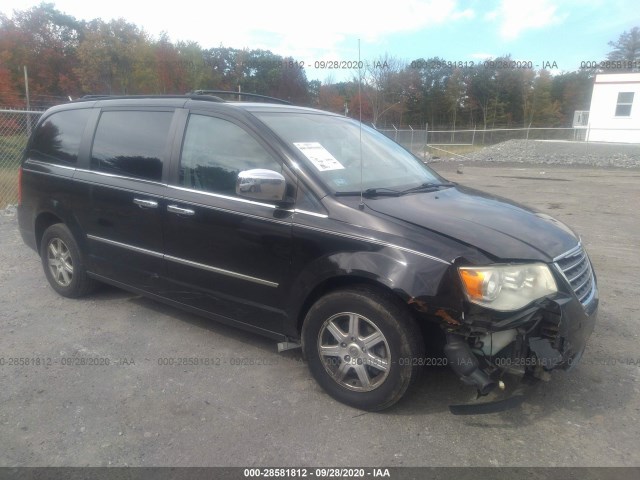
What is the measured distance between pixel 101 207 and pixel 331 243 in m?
2.38

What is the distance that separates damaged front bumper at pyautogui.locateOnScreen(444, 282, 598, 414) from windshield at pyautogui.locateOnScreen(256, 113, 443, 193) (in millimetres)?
1207

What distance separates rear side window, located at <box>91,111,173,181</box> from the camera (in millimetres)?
3863

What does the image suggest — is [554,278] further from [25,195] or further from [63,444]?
[25,195]

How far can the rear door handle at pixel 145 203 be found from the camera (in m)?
3.78

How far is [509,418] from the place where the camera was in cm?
292

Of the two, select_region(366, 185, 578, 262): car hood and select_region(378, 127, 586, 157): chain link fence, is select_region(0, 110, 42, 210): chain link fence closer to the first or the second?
select_region(366, 185, 578, 262): car hood

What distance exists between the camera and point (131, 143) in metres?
4.08

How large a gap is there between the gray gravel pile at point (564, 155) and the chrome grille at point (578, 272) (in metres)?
22.0

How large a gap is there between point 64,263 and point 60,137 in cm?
125

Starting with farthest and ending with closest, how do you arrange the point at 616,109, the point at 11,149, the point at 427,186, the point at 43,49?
the point at 43,49
the point at 616,109
the point at 11,149
the point at 427,186

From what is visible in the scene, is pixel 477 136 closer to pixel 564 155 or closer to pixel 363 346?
pixel 564 155

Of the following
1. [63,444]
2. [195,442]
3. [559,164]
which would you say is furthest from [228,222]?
[559,164]

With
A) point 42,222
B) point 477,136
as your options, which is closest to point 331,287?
point 42,222

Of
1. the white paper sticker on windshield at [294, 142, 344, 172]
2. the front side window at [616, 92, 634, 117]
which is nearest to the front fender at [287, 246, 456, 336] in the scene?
the white paper sticker on windshield at [294, 142, 344, 172]
